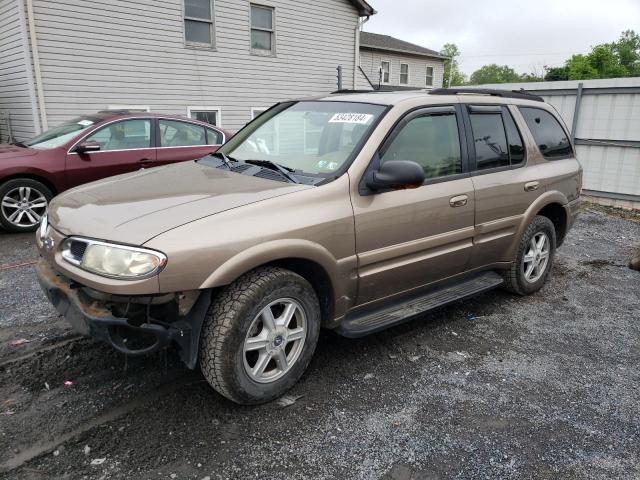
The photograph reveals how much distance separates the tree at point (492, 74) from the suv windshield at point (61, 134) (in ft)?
291

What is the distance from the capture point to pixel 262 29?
42.5 ft

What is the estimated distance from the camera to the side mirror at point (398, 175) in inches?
122

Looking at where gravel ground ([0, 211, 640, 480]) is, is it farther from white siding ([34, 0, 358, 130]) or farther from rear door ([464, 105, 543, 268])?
white siding ([34, 0, 358, 130])

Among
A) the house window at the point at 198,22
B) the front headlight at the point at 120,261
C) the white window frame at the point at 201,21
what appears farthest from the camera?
the house window at the point at 198,22

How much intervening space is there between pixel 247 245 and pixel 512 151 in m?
2.81

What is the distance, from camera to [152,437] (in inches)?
104

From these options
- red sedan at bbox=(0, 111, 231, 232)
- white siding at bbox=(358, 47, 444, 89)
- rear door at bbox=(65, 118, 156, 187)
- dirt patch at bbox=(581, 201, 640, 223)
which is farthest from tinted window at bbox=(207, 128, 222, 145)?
white siding at bbox=(358, 47, 444, 89)

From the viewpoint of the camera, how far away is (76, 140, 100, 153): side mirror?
6.72 m

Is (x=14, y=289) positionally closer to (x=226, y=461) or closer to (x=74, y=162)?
(x=74, y=162)

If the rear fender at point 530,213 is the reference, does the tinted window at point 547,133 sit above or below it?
above

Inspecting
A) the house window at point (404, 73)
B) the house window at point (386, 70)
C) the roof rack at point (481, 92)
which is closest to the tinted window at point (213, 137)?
the roof rack at point (481, 92)

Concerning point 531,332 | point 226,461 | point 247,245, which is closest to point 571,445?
point 531,332

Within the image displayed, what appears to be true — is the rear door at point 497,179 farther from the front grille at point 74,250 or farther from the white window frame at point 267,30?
the white window frame at point 267,30

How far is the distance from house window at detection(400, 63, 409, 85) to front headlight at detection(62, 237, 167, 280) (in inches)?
1001
